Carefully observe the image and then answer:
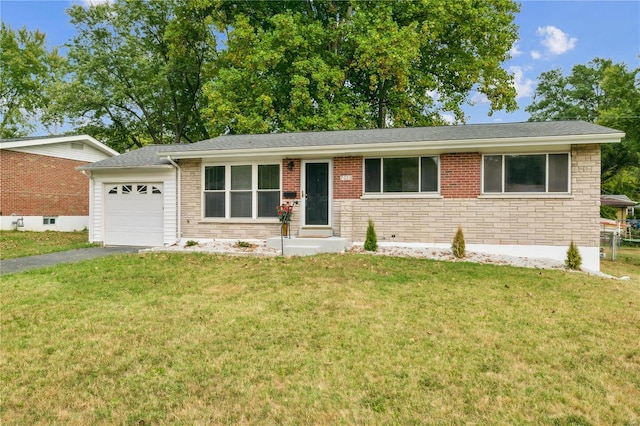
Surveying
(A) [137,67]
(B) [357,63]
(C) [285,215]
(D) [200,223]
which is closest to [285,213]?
(C) [285,215]

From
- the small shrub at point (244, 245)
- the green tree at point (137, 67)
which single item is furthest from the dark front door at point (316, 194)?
the green tree at point (137, 67)

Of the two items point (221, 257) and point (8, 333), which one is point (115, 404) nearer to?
point (8, 333)

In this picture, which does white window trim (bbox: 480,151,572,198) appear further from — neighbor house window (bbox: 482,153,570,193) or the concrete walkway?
the concrete walkway

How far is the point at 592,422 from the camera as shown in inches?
106

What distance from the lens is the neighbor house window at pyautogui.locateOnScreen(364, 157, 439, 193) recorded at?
1021 cm

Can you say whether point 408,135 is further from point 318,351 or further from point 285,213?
point 318,351

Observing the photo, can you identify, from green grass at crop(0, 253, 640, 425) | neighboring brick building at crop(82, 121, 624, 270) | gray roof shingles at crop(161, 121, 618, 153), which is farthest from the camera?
gray roof shingles at crop(161, 121, 618, 153)

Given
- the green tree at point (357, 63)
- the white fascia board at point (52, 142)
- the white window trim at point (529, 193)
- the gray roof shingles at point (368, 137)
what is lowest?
the white window trim at point (529, 193)

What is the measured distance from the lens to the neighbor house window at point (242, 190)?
1130 centimetres

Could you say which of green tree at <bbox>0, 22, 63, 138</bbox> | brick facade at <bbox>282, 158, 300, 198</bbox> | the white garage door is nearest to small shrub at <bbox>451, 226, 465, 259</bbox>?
brick facade at <bbox>282, 158, 300, 198</bbox>

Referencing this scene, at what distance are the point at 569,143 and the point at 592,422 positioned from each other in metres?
7.90

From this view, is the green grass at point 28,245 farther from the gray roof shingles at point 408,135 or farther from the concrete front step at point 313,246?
the concrete front step at point 313,246

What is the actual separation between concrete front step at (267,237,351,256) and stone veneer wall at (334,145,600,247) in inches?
27.2

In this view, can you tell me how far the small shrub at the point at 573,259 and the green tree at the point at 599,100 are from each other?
17174mm
